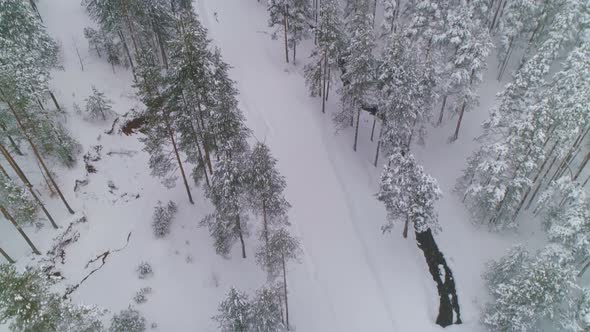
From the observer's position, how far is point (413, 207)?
87.3ft

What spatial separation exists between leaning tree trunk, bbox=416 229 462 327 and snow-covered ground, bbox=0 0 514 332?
578mm

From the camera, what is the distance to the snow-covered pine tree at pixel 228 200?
21047 millimetres

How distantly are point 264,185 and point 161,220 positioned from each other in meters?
11.1

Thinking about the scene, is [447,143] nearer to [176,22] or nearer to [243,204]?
[243,204]

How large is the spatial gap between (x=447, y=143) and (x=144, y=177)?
27.8 metres

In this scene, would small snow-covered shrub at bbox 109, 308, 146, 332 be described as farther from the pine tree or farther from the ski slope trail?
the ski slope trail

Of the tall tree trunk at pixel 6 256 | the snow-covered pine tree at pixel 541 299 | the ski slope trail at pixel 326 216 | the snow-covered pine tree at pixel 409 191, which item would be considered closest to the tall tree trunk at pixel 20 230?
the tall tree trunk at pixel 6 256

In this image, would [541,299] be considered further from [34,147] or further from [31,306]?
[34,147]

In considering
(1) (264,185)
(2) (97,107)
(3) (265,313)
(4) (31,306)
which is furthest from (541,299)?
(2) (97,107)

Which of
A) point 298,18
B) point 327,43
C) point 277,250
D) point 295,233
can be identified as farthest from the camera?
point 298,18

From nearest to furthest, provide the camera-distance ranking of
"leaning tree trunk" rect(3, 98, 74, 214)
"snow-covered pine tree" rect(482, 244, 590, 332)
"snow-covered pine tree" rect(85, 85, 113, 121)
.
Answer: "snow-covered pine tree" rect(482, 244, 590, 332), "leaning tree trunk" rect(3, 98, 74, 214), "snow-covered pine tree" rect(85, 85, 113, 121)

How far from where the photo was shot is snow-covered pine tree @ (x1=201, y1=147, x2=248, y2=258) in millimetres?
21047

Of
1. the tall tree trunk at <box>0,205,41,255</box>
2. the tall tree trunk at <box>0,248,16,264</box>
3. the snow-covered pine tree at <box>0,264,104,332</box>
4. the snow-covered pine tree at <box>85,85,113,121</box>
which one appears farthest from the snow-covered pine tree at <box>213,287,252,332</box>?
the snow-covered pine tree at <box>85,85,113,121</box>

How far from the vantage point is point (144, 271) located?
2569 centimetres
